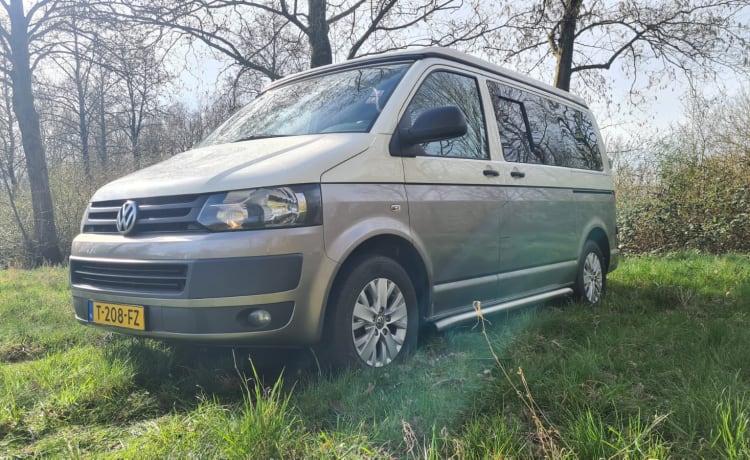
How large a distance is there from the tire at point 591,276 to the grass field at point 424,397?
0.99 m

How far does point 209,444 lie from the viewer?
2074 mm

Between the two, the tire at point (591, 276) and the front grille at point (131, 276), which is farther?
the tire at point (591, 276)

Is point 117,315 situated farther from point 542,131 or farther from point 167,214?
point 542,131

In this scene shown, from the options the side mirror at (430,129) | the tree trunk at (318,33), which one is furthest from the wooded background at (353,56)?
the side mirror at (430,129)

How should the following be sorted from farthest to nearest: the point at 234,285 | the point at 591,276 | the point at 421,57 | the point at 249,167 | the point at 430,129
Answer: the point at 591,276, the point at 421,57, the point at 430,129, the point at 249,167, the point at 234,285

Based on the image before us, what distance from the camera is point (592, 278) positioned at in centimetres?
563

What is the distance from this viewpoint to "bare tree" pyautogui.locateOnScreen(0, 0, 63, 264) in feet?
42.0

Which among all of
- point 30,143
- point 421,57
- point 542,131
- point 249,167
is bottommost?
point 249,167

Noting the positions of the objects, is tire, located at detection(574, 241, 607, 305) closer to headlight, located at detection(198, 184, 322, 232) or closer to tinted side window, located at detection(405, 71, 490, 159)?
tinted side window, located at detection(405, 71, 490, 159)

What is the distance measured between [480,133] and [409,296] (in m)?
1.51

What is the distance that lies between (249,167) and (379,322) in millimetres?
1130

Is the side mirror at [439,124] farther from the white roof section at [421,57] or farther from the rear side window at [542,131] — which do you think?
the rear side window at [542,131]

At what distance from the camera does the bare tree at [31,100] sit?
42.0ft

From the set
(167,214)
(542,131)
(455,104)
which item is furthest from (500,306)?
(167,214)
